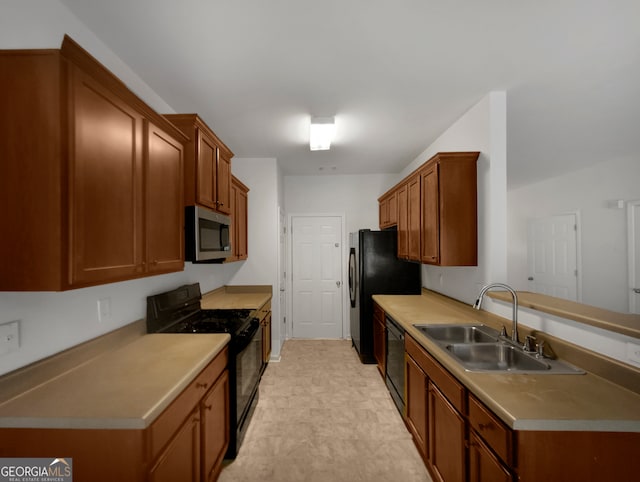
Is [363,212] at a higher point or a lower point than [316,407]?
higher

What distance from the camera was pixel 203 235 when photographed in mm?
2070

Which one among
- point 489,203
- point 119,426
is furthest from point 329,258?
point 119,426

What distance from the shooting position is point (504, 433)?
3.56ft

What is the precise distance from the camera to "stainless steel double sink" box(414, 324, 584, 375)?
1451 millimetres

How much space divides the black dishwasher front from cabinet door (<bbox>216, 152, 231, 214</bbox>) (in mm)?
1900

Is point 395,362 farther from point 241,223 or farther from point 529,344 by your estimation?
point 241,223

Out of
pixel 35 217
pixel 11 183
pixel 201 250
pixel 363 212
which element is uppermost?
pixel 363 212

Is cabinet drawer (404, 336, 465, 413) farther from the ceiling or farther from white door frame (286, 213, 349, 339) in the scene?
white door frame (286, 213, 349, 339)

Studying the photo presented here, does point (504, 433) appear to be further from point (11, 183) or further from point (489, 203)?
point (11, 183)

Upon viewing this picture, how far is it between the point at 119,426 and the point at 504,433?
1.45 m

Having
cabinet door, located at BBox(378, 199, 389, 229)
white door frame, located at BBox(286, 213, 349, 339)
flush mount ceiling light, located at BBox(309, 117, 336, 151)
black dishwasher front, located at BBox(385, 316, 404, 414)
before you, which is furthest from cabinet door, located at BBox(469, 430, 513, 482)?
white door frame, located at BBox(286, 213, 349, 339)

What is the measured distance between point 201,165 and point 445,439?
238cm

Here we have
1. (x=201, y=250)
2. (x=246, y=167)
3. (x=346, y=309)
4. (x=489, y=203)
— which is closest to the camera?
(x=201, y=250)

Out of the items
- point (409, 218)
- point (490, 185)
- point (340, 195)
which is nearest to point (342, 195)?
point (340, 195)
